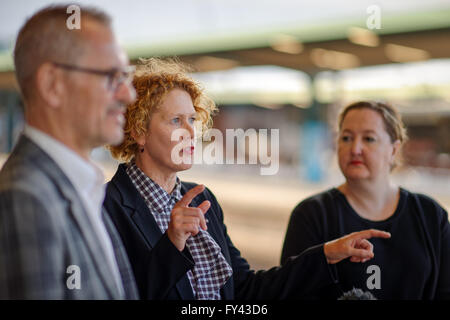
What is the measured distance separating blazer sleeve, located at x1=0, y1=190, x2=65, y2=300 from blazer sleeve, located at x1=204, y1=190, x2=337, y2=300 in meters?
0.95

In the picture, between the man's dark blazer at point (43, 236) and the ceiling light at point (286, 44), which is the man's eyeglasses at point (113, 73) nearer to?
the man's dark blazer at point (43, 236)

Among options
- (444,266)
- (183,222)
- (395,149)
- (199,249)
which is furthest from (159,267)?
(395,149)

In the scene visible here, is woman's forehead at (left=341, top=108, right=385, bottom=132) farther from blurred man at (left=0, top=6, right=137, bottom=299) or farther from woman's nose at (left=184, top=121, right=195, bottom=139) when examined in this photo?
blurred man at (left=0, top=6, right=137, bottom=299)

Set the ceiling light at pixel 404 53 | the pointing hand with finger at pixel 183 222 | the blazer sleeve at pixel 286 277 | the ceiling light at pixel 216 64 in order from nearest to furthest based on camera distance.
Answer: the pointing hand with finger at pixel 183 222 → the blazer sleeve at pixel 286 277 → the ceiling light at pixel 404 53 → the ceiling light at pixel 216 64

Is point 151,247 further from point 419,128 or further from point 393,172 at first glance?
point 419,128

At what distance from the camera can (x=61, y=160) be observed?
1095 mm

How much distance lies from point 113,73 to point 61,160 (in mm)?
228

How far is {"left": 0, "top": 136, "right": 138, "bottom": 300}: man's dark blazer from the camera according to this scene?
98cm

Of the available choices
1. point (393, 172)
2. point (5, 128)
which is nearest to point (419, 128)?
point (5, 128)

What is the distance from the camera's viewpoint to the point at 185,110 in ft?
5.65

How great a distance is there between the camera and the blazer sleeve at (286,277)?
1.84 metres

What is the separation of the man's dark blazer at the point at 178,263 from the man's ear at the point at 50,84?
0.52 meters

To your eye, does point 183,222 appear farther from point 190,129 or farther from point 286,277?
point 286,277

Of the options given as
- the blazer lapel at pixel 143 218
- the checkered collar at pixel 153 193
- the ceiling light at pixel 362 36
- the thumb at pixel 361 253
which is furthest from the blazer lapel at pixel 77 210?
the ceiling light at pixel 362 36
